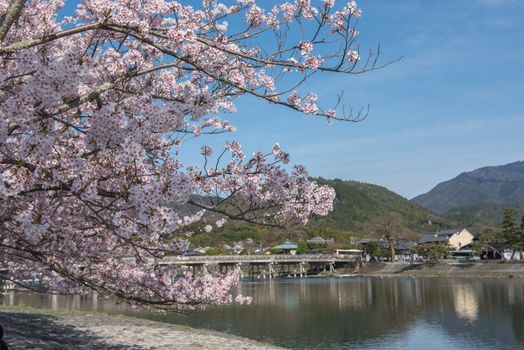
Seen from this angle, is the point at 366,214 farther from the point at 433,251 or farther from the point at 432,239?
the point at 433,251

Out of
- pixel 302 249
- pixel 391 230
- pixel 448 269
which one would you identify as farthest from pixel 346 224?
pixel 448 269

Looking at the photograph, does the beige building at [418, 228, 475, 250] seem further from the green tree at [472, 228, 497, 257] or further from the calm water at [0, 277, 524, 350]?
the calm water at [0, 277, 524, 350]

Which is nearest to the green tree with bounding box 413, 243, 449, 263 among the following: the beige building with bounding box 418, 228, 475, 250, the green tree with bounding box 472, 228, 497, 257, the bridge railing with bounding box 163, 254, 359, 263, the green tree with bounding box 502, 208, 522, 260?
the green tree with bounding box 472, 228, 497, 257

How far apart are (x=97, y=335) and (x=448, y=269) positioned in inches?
2480

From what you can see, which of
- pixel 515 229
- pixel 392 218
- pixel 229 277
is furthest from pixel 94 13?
pixel 392 218

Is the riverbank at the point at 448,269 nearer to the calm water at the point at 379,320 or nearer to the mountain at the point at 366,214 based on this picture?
the calm water at the point at 379,320

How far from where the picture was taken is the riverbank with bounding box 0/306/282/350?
407 inches

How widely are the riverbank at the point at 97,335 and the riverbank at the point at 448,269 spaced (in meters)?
51.4

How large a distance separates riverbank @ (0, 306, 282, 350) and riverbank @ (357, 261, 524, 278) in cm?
5141

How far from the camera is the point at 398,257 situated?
89875mm

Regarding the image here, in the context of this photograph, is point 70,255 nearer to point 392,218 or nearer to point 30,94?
point 30,94

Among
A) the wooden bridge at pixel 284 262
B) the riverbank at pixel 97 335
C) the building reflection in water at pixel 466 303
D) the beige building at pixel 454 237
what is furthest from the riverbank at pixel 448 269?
the riverbank at pixel 97 335

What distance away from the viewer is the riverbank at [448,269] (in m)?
58.5

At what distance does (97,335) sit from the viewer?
12.3m
